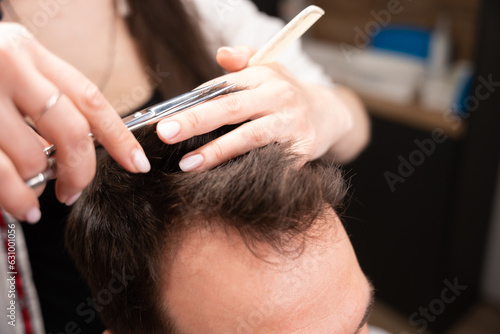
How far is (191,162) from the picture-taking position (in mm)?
612

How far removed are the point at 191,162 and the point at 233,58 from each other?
0.66ft

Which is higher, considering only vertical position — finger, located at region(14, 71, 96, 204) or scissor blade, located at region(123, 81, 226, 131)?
finger, located at region(14, 71, 96, 204)

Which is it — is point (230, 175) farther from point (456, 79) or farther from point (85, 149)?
point (456, 79)

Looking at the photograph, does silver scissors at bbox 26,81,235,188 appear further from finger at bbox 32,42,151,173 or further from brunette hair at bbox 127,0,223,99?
brunette hair at bbox 127,0,223,99

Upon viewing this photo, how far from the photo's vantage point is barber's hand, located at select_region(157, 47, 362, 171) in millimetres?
583

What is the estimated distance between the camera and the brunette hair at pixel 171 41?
3.60 feet

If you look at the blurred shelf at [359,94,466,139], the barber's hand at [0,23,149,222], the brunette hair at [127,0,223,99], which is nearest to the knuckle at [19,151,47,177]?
the barber's hand at [0,23,149,222]

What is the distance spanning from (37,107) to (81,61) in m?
0.63

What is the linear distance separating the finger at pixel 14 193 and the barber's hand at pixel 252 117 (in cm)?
17

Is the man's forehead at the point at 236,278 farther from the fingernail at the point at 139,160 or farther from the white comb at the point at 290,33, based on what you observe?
the white comb at the point at 290,33

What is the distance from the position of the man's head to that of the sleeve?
0.55 meters

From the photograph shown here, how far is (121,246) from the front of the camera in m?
0.68

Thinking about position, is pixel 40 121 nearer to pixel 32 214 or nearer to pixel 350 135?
pixel 32 214

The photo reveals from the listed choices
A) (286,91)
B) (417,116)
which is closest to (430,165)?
(417,116)
